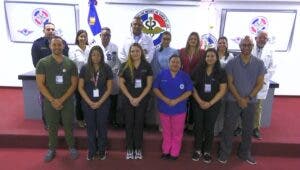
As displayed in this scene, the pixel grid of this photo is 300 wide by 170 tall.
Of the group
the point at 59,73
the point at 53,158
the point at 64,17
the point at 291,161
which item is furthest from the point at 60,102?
the point at 291,161

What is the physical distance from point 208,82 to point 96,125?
135cm

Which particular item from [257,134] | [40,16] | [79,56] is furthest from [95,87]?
[40,16]

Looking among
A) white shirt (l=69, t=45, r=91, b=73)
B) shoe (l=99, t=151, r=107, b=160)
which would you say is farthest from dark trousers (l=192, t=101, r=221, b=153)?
white shirt (l=69, t=45, r=91, b=73)

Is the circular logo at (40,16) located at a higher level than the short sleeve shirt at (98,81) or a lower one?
higher

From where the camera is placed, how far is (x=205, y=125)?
334 centimetres

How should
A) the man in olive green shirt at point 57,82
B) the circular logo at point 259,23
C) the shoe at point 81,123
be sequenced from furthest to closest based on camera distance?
the circular logo at point 259,23
the shoe at point 81,123
the man in olive green shirt at point 57,82

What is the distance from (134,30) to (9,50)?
3093 mm

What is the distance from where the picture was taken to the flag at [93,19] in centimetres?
501

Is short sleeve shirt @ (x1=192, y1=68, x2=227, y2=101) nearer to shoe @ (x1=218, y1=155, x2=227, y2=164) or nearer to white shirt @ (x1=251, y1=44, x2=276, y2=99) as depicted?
white shirt @ (x1=251, y1=44, x2=276, y2=99)

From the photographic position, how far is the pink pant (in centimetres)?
332

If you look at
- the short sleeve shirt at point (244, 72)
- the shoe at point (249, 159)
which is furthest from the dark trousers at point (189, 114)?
the shoe at point (249, 159)

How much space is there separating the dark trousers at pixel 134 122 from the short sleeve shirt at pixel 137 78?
13 centimetres

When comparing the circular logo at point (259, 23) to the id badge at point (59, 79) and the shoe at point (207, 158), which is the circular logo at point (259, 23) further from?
the id badge at point (59, 79)

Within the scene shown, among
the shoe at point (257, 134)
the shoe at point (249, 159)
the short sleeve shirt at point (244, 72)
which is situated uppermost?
the short sleeve shirt at point (244, 72)
